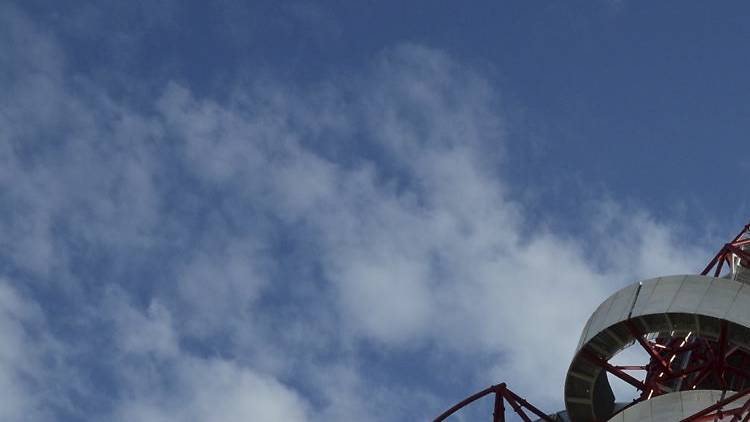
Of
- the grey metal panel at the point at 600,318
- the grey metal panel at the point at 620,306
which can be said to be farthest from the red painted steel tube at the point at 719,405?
the grey metal panel at the point at 600,318

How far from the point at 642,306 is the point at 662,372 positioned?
17.4ft

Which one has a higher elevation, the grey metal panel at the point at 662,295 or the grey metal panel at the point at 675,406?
the grey metal panel at the point at 662,295

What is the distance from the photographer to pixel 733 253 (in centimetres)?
4866

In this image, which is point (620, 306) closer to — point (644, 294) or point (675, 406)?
point (644, 294)

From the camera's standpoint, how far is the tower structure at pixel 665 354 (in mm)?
37750

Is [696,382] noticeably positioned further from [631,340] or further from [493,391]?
[493,391]

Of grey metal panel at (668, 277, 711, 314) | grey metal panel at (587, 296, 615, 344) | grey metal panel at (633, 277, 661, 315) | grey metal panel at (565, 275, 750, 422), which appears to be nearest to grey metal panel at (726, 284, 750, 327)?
grey metal panel at (565, 275, 750, 422)

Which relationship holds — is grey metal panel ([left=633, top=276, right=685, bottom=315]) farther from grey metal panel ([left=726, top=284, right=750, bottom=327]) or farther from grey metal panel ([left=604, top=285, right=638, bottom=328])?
grey metal panel ([left=726, top=284, right=750, bottom=327])

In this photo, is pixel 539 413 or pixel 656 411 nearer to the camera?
pixel 656 411

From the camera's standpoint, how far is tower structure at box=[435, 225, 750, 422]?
124 ft

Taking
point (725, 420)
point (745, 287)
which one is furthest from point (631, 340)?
point (725, 420)

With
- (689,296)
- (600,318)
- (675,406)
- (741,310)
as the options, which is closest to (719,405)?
(675,406)

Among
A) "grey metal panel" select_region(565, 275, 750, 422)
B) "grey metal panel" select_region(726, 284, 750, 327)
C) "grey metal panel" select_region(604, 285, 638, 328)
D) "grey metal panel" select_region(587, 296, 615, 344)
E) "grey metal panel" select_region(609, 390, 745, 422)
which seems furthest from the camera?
"grey metal panel" select_region(587, 296, 615, 344)

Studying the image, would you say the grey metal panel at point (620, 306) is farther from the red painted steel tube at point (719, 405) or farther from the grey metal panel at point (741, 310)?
the red painted steel tube at point (719, 405)
